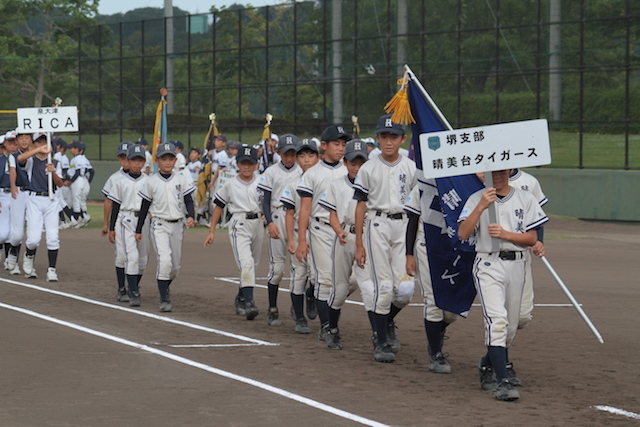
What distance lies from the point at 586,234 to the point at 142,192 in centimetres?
1460

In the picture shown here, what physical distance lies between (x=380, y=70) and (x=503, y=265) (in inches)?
1066

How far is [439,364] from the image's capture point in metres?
9.15

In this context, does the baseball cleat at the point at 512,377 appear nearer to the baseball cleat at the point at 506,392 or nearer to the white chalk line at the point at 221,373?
the baseball cleat at the point at 506,392

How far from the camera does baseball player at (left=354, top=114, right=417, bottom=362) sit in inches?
381

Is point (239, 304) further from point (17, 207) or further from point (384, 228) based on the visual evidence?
point (17, 207)

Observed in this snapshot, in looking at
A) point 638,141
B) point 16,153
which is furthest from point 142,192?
point 638,141

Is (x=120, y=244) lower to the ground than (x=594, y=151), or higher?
lower

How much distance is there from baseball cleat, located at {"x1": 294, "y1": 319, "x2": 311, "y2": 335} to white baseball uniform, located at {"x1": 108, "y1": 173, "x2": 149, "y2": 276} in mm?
3176

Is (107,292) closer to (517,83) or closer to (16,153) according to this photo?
(16,153)

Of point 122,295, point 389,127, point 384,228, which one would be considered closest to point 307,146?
point 389,127

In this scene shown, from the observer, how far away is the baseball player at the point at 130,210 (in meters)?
13.8

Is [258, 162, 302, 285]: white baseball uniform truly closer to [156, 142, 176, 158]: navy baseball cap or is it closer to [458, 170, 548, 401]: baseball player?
[156, 142, 176, 158]: navy baseball cap

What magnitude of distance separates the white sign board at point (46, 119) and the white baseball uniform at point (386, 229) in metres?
8.26

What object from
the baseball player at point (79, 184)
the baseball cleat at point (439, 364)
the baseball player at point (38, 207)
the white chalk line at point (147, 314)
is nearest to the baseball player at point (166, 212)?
the white chalk line at point (147, 314)
